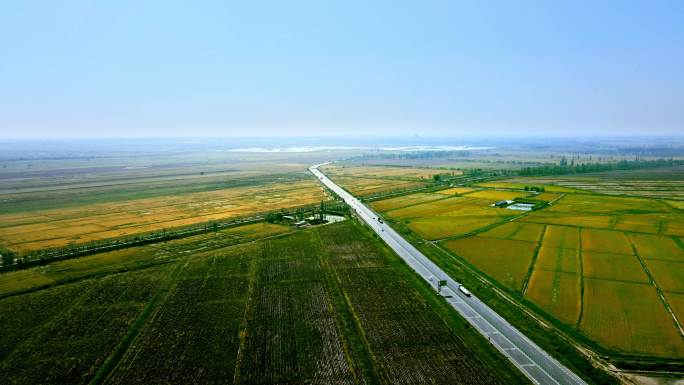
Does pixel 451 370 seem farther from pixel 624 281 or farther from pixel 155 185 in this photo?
pixel 155 185

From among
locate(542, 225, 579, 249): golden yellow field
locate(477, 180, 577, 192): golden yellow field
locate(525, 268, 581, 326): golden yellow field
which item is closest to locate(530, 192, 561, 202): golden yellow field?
locate(477, 180, 577, 192): golden yellow field

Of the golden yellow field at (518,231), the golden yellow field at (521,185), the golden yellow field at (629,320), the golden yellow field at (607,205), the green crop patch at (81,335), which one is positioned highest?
the golden yellow field at (521,185)

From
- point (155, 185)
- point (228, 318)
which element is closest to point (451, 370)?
point (228, 318)

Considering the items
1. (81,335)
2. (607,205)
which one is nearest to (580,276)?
(81,335)

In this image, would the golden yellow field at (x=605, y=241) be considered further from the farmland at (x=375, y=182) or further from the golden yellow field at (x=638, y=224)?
the farmland at (x=375, y=182)

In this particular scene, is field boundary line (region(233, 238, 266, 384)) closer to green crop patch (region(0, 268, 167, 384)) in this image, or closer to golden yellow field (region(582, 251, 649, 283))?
green crop patch (region(0, 268, 167, 384))

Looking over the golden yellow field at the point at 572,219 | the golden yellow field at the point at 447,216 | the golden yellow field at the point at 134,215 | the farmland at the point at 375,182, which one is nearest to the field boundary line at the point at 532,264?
the golden yellow field at the point at 572,219
